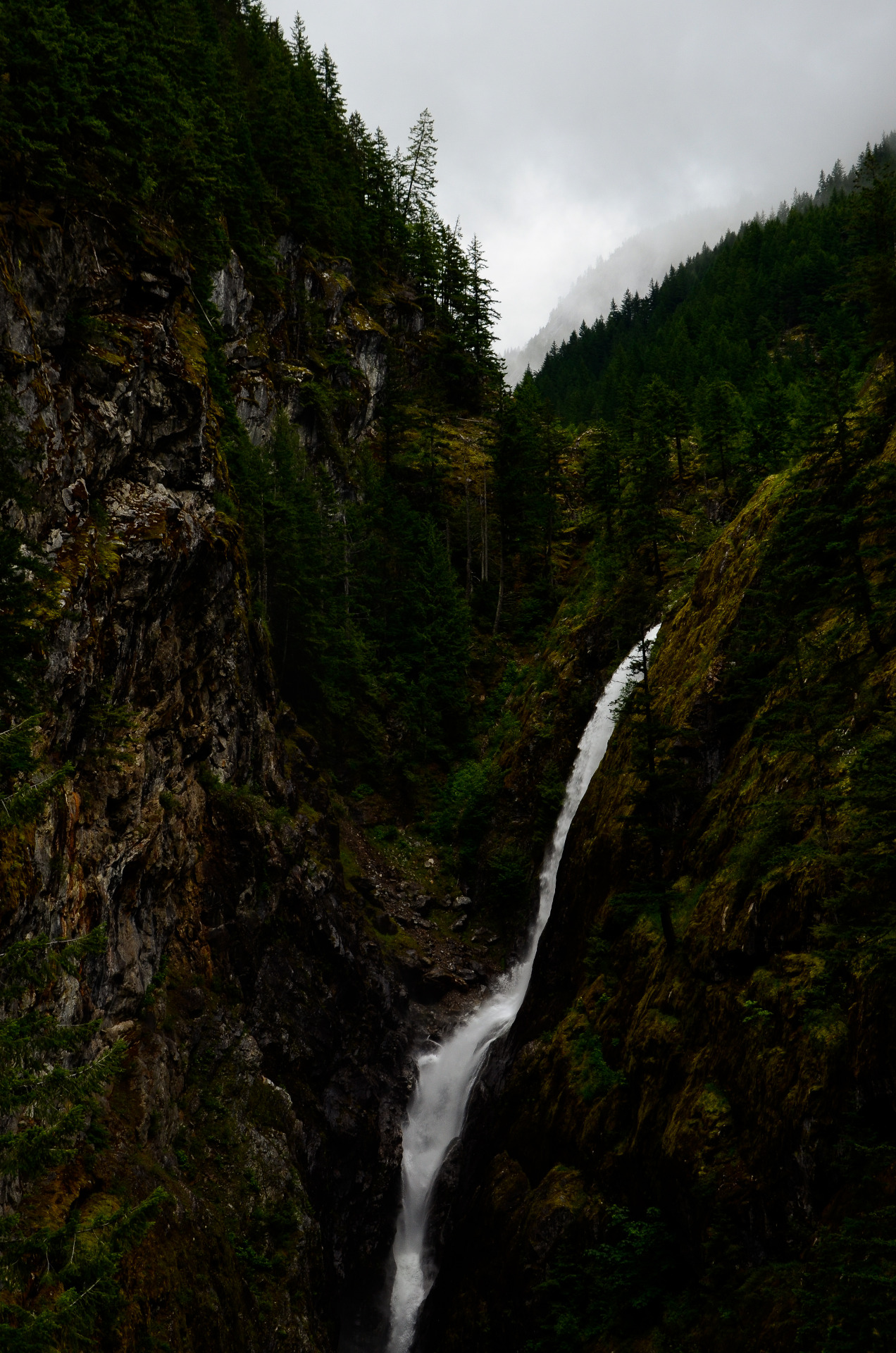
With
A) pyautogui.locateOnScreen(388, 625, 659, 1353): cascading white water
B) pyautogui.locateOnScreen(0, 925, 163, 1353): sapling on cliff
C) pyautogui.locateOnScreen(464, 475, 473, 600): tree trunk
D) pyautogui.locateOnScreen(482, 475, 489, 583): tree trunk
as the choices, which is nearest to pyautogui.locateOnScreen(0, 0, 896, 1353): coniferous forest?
pyautogui.locateOnScreen(0, 925, 163, 1353): sapling on cliff

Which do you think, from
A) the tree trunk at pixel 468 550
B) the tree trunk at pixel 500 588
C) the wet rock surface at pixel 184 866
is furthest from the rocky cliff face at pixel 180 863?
the tree trunk at pixel 468 550

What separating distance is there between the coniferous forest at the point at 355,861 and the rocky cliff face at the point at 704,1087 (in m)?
0.11

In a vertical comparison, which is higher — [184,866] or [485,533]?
[485,533]

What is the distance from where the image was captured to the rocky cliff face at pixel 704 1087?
13078mm

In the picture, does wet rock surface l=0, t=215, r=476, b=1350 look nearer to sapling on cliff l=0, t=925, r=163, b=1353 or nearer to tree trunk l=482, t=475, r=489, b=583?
sapling on cliff l=0, t=925, r=163, b=1353

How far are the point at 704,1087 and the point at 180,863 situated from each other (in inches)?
554

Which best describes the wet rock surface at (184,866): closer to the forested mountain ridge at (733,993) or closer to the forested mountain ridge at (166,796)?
the forested mountain ridge at (166,796)

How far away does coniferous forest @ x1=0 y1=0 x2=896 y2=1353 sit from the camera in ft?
42.9

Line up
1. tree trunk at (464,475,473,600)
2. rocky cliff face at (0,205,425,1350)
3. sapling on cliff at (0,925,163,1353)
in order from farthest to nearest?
tree trunk at (464,475,473,600) → rocky cliff face at (0,205,425,1350) → sapling on cliff at (0,925,163,1353)

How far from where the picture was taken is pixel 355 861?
114 ft

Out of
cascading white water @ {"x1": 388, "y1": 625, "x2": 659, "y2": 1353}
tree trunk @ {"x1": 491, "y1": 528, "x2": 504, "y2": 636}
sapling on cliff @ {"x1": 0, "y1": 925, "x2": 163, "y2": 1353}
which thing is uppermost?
tree trunk @ {"x1": 491, "y1": 528, "x2": 504, "y2": 636}

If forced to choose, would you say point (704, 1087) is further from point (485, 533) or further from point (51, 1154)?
point (485, 533)

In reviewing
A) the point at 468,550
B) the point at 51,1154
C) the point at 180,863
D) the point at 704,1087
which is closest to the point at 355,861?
the point at 180,863

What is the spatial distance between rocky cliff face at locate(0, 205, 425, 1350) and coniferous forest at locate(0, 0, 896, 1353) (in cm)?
13
